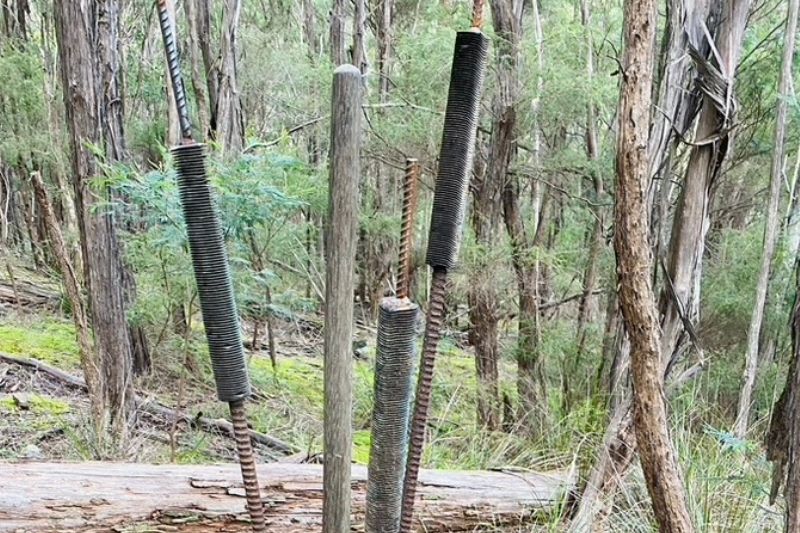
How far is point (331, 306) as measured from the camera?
1.04 m

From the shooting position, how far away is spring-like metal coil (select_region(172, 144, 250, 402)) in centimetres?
98

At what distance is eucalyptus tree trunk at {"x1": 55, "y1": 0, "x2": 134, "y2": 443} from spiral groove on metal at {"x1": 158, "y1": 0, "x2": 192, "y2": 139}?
1.97 meters

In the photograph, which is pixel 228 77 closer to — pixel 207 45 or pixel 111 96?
pixel 207 45

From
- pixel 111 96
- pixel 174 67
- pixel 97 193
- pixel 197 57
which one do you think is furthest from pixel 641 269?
pixel 197 57

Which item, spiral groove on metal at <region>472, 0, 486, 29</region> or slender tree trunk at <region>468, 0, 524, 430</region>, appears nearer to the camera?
spiral groove on metal at <region>472, 0, 486, 29</region>

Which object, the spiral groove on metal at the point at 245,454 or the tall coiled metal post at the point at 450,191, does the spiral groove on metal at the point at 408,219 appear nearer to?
the tall coiled metal post at the point at 450,191

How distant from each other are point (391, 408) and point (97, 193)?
7.90ft

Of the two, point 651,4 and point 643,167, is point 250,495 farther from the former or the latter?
point 651,4

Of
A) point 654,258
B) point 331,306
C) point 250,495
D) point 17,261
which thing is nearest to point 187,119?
point 331,306

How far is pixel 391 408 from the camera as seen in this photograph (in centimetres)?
109

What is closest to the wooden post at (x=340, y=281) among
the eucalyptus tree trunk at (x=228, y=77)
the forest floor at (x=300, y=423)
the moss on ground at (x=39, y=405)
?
the forest floor at (x=300, y=423)

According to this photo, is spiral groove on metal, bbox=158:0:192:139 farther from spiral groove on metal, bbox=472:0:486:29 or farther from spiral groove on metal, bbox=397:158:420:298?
spiral groove on metal, bbox=472:0:486:29

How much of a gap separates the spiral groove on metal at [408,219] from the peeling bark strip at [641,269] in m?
0.49

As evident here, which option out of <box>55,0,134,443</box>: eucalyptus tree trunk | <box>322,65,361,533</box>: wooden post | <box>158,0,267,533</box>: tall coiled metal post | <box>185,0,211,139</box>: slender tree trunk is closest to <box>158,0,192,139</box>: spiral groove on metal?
<box>158,0,267,533</box>: tall coiled metal post
